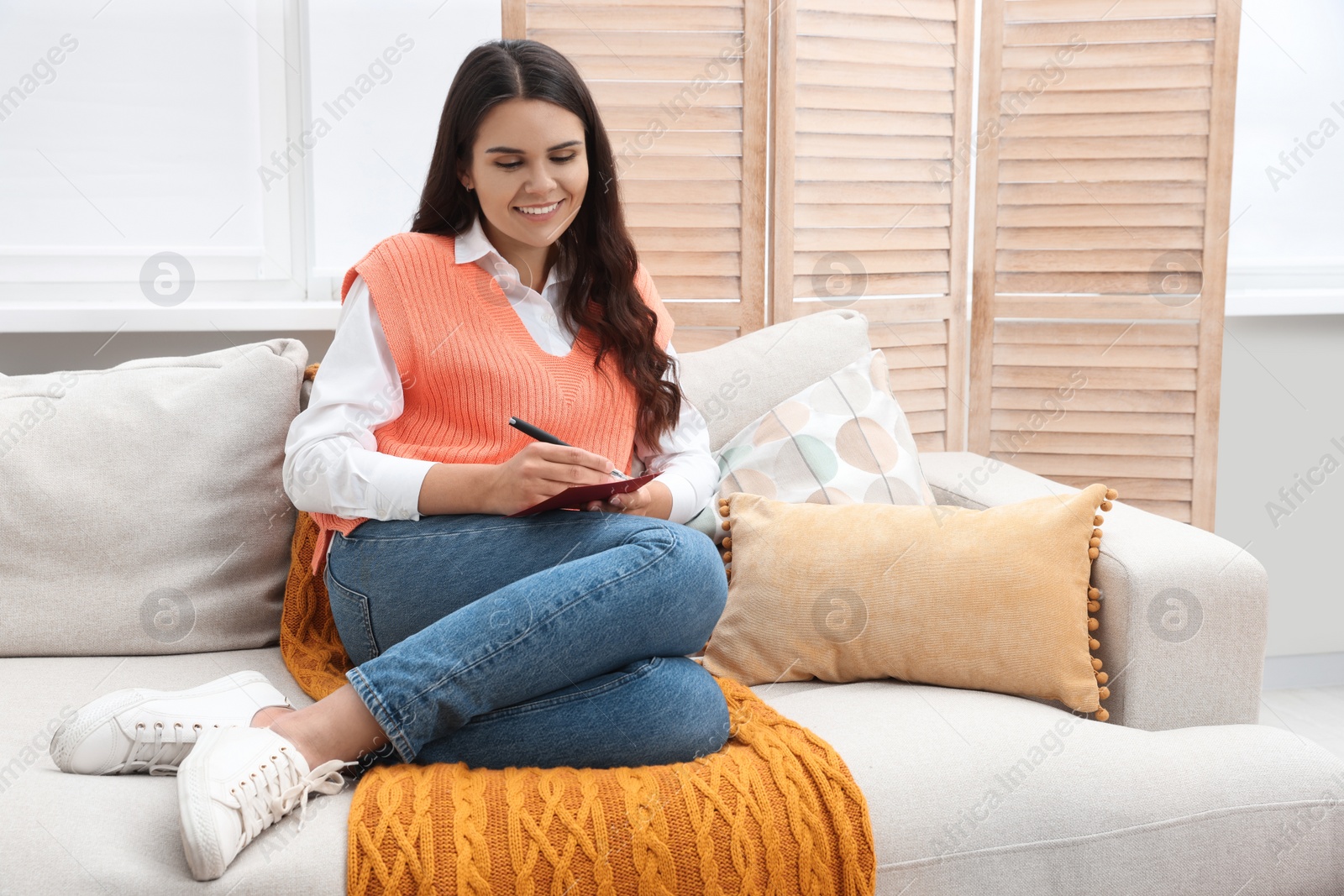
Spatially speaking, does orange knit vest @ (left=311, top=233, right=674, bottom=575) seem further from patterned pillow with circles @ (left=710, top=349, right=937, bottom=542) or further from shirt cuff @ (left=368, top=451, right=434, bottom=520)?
patterned pillow with circles @ (left=710, top=349, right=937, bottom=542)

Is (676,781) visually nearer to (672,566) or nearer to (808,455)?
(672,566)

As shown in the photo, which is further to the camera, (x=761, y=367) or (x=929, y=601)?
(x=761, y=367)

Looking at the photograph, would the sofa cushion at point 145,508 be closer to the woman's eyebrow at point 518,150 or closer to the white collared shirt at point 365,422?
the white collared shirt at point 365,422

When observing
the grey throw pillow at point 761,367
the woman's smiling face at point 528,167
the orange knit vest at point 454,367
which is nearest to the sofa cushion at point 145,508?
the orange knit vest at point 454,367

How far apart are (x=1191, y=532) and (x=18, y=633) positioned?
1.64 m

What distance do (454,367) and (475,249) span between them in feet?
0.60

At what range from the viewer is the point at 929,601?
4.47 feet

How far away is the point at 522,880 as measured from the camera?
978mm

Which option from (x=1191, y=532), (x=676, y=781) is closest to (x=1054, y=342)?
(x=1191, y=532)

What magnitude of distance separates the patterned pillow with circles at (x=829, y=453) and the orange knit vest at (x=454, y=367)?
303mm

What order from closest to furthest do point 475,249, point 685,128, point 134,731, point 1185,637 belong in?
point 134,731
point 1185,637
point 475,249
point 685,128

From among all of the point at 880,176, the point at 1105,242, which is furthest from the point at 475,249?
the point at 1105,242

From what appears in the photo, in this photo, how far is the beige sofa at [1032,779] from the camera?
38.3 inches

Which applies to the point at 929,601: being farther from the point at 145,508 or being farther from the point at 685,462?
the point at 145,508
